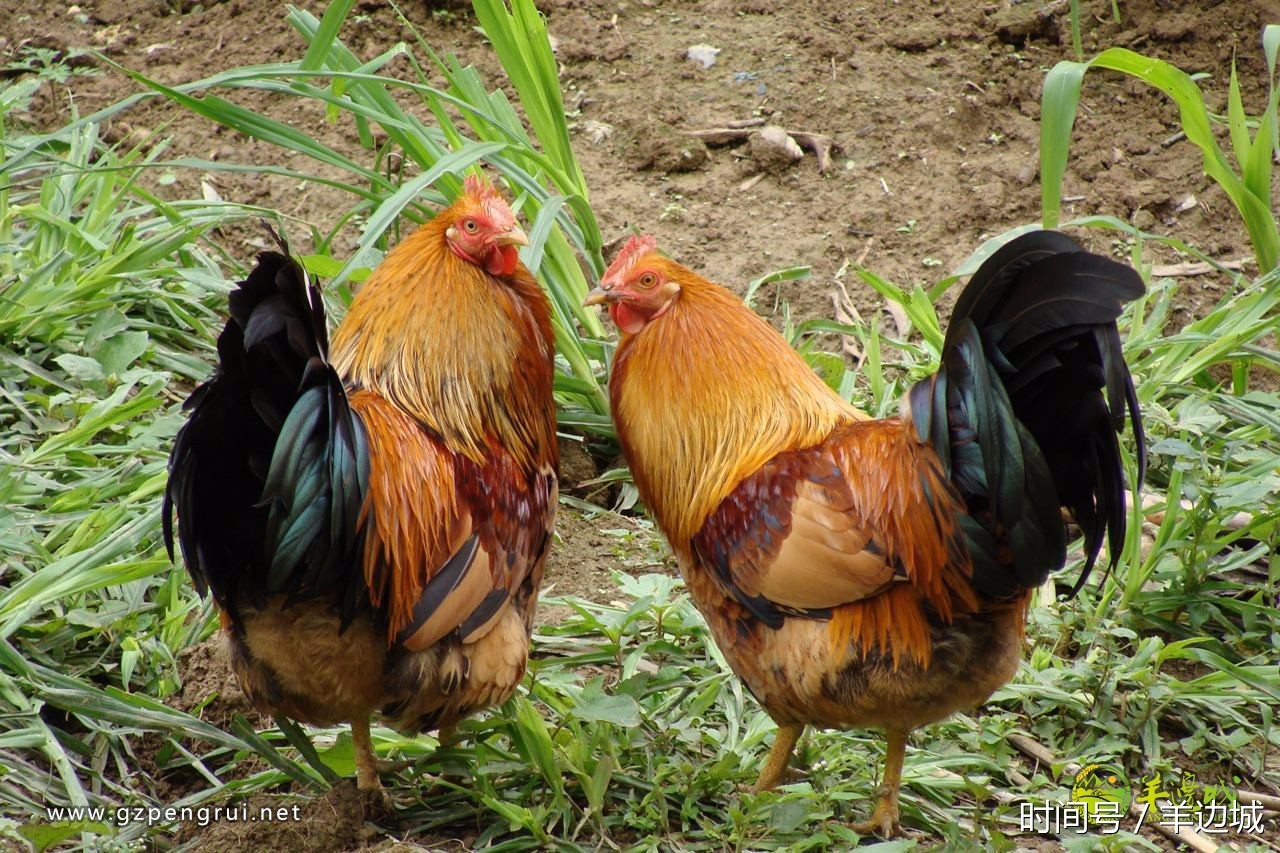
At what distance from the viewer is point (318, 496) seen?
8.59ft

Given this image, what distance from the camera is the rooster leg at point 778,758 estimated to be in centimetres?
325

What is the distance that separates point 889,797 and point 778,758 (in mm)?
316

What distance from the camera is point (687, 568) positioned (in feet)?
11.0

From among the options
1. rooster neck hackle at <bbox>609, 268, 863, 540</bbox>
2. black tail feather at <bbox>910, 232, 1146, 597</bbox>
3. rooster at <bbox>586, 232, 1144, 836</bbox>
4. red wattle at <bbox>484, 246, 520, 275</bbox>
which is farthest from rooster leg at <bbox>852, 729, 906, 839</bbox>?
red wattle at <bbox>484, 246, 520, 275</bbox>

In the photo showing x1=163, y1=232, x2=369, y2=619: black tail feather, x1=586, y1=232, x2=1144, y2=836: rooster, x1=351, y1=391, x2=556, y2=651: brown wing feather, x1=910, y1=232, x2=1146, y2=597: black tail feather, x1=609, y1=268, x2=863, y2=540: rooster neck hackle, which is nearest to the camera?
x1=163, y1=232, x2=369, y2=619: black tail feather

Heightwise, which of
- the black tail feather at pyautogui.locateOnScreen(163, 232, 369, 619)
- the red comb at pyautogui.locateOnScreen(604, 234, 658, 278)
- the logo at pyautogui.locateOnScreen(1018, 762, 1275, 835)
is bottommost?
the logo at pyautogui.locateOnScreen(1018, 762, 1275, 835)

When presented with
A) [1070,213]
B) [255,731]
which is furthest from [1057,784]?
[1070,213]

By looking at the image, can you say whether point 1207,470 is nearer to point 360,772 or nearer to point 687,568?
point 687,568

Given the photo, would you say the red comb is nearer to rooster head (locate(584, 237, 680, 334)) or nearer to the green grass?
rooster head (locate(584, 237, 680, 334))

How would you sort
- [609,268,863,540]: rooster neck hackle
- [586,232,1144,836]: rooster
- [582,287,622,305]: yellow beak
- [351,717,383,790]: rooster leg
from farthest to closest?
[582,287,622,305]: yellow beak → [609,268,863,540]: rooster neck hackle → [351,717,383,790]: rooster leg → [586,232,1144,836]: rooster

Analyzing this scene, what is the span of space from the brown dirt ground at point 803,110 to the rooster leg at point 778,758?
8.09 feet

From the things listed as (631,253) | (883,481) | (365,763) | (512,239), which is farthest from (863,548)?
→ (365,763)

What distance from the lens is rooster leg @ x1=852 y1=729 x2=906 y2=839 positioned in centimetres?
310

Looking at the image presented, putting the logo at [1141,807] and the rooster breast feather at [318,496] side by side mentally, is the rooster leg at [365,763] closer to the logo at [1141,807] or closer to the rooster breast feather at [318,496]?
the rooster breast feather at [318,496]
